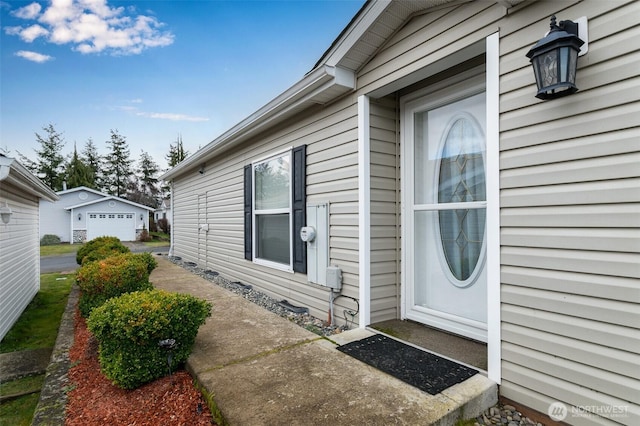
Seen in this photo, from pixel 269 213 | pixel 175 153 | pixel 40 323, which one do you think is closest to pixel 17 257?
pixel 40 323

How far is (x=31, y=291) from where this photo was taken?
642 cm

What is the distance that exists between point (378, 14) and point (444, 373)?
295 cm

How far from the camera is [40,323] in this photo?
16.4ft

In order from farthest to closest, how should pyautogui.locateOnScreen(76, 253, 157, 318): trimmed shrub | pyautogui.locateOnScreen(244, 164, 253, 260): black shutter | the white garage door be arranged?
1. the white garage door
2. pyautogui.locateOnScreen(244, 164, 253, 260): black shutter
3. pyautogui.locateOnScreen(76, 253, 157, 318): trimmed shrub

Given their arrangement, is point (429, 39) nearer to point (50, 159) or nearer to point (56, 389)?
point (56, 389)

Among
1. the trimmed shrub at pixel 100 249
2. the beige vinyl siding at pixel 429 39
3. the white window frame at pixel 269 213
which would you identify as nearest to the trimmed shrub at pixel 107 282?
the white window frame at pixel 269 213

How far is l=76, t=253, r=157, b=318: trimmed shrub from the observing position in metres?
3.96

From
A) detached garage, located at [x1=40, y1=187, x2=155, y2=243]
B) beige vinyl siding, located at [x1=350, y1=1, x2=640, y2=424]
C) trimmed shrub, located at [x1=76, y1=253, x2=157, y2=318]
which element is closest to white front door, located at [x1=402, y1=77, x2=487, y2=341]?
beige vinyl siding, located at [x1=350, y1=1, x2=640, y2=424]

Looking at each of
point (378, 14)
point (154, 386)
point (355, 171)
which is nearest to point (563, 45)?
point (378, 14)

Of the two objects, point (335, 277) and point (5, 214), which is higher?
point (5, 214)

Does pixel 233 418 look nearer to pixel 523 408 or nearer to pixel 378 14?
pixel 523 408

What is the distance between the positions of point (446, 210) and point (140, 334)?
276 cm

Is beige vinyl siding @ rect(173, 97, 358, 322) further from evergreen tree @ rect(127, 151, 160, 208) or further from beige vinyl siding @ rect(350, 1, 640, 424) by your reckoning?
evergreen tree @ rect(127, 151, 160, 208)

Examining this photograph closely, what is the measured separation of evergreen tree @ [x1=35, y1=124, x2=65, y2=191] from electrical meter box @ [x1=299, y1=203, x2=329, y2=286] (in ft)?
111
